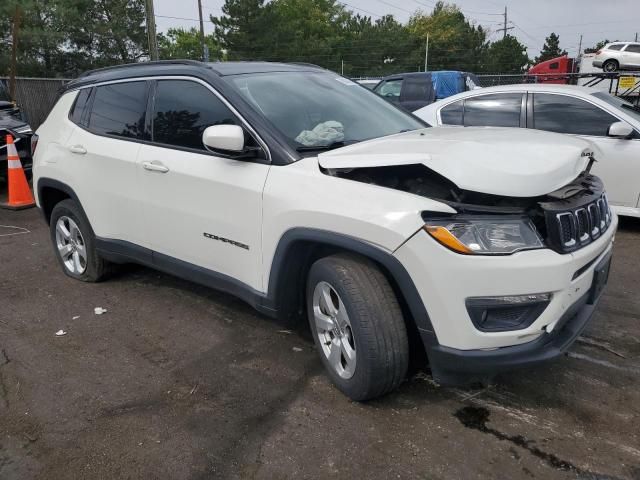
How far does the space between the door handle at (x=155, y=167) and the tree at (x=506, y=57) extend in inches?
2887

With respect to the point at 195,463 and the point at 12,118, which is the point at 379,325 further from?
the point at 12,118

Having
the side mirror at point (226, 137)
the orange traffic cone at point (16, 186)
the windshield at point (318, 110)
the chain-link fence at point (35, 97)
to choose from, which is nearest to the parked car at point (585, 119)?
the windshield at point (318, 110)

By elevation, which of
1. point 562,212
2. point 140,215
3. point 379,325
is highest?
point 562,212

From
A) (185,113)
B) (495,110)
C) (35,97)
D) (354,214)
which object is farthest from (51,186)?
(35,97)

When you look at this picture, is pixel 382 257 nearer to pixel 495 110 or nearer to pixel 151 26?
pixel 495 110

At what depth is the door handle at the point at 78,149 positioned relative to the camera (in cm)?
427

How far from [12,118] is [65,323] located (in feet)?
22.1

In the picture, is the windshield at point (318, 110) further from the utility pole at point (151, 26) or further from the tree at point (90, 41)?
the tree at point (90, 41)

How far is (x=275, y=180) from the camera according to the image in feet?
9.65

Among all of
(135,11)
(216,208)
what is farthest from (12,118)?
(135,11)

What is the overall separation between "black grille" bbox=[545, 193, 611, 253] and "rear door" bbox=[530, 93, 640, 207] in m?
3.32

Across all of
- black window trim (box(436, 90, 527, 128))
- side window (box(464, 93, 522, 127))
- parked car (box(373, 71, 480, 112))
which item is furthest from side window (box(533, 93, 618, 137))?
parked car (box(373, 71, 480, 112))

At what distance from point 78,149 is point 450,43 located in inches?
3033

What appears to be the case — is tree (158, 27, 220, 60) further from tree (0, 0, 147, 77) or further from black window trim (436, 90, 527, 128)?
black window trim (436, 90, 527, 128)
